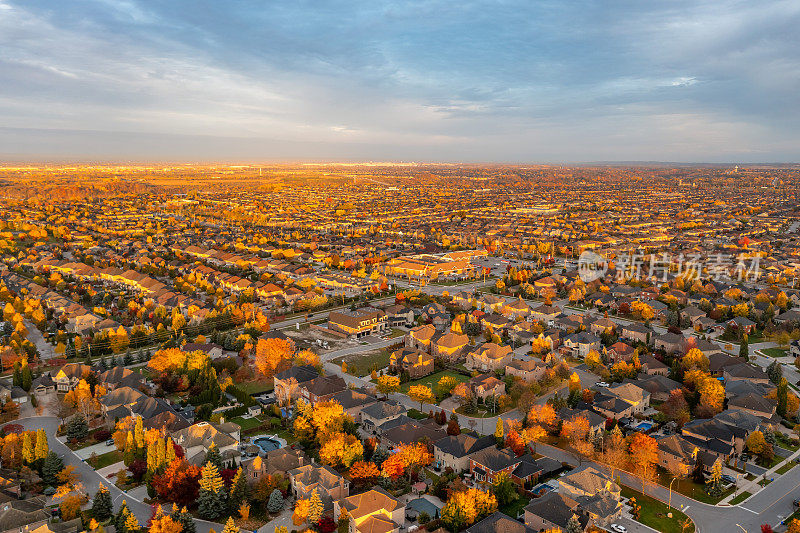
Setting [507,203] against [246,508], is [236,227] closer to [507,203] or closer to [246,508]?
[507,203]

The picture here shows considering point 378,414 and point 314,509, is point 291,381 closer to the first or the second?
point 378,414

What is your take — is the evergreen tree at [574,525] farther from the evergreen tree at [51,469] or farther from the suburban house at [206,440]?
the evergreen tree at [51,469]

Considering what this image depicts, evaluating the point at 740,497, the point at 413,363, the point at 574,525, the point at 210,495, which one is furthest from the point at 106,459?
the point at 740,497

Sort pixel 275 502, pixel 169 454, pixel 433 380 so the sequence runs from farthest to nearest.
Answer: pixel 433 380, pixel 169 454, pixel 275 502

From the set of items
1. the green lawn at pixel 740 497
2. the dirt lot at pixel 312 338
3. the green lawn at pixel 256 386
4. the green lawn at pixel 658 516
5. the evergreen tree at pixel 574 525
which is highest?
the evergreen tree at pixel 574 525

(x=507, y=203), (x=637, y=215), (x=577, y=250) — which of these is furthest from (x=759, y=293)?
(x=507, y=203)

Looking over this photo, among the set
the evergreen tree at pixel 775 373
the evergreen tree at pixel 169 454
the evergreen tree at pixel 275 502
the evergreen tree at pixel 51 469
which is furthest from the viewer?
the evergreen tree at pixel 775 373

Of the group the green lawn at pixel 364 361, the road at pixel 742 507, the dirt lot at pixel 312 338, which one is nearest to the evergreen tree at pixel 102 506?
the green lawn at pixel 364 361

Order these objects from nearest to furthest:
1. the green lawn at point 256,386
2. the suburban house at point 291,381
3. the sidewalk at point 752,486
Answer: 1. the sidewalk at point 752,486
2. the suburban house at point 291,381
3. the green lawn at point 256,386
